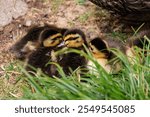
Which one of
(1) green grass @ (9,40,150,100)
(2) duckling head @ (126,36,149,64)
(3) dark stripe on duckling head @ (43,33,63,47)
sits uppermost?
(3) dark stripe on duckling head @ (43,33,63,47)

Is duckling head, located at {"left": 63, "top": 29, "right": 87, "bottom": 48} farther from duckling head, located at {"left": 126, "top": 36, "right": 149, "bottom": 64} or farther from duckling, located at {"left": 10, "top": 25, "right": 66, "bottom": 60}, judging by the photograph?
duckling head, located at {"left": 126, "top": 36, "right": 149, "bottom": 64}

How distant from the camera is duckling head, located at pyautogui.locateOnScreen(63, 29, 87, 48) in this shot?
3691 millimetres

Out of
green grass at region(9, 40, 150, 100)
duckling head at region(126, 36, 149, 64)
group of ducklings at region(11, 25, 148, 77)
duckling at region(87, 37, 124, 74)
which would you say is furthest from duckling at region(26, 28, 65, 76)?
green grass at region(9, 40, 150, 100)

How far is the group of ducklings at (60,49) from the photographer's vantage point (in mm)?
3582

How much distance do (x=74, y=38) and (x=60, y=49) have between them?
0.12m

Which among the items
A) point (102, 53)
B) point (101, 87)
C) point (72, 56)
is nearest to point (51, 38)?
point (72, 56)

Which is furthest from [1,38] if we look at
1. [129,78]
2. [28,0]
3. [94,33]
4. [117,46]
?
[129,78]

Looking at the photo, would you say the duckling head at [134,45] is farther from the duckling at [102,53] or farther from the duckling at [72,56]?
the duckling at [72,56]

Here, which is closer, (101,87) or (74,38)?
(101,87)

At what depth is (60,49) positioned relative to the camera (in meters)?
3.72

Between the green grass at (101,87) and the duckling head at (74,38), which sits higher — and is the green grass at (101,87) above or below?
below

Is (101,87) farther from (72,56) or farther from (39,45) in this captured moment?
(39,45)

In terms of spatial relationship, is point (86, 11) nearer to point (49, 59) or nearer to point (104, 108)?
point (49, 59)

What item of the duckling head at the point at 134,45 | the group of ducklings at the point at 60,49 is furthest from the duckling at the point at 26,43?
the duckling head at the point at 134,45
